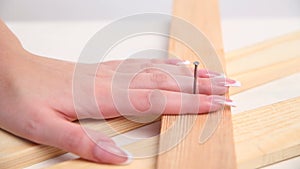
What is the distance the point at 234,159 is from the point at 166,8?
1.91ft

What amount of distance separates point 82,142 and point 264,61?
0.42 metres

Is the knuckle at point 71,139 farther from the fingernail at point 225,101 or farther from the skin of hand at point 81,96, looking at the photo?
the fingernail at point 225,101

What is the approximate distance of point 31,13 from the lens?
3.55 feet

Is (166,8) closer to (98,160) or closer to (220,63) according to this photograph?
(220,63)

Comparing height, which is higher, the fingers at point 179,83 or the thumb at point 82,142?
the fingers at point 179,83

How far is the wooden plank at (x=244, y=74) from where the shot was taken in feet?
2.25

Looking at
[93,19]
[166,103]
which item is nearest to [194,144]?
[166,103]

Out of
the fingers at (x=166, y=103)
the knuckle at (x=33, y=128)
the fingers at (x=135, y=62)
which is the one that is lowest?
the knuckle at (x=33, y=128)

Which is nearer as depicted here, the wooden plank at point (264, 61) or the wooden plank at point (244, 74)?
the wooden plank at point (244, 74)

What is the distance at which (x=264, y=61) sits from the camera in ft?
2.88

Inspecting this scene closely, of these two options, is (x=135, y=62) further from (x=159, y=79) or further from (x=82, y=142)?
(x=82, y=142)

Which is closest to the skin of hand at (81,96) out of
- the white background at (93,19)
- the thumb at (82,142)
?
the thumb at (82,142)

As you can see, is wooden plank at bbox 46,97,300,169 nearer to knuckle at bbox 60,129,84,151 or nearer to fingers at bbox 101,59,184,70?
knuckle at bbox 60,129,84,151

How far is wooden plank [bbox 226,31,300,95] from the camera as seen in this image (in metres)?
0.84
